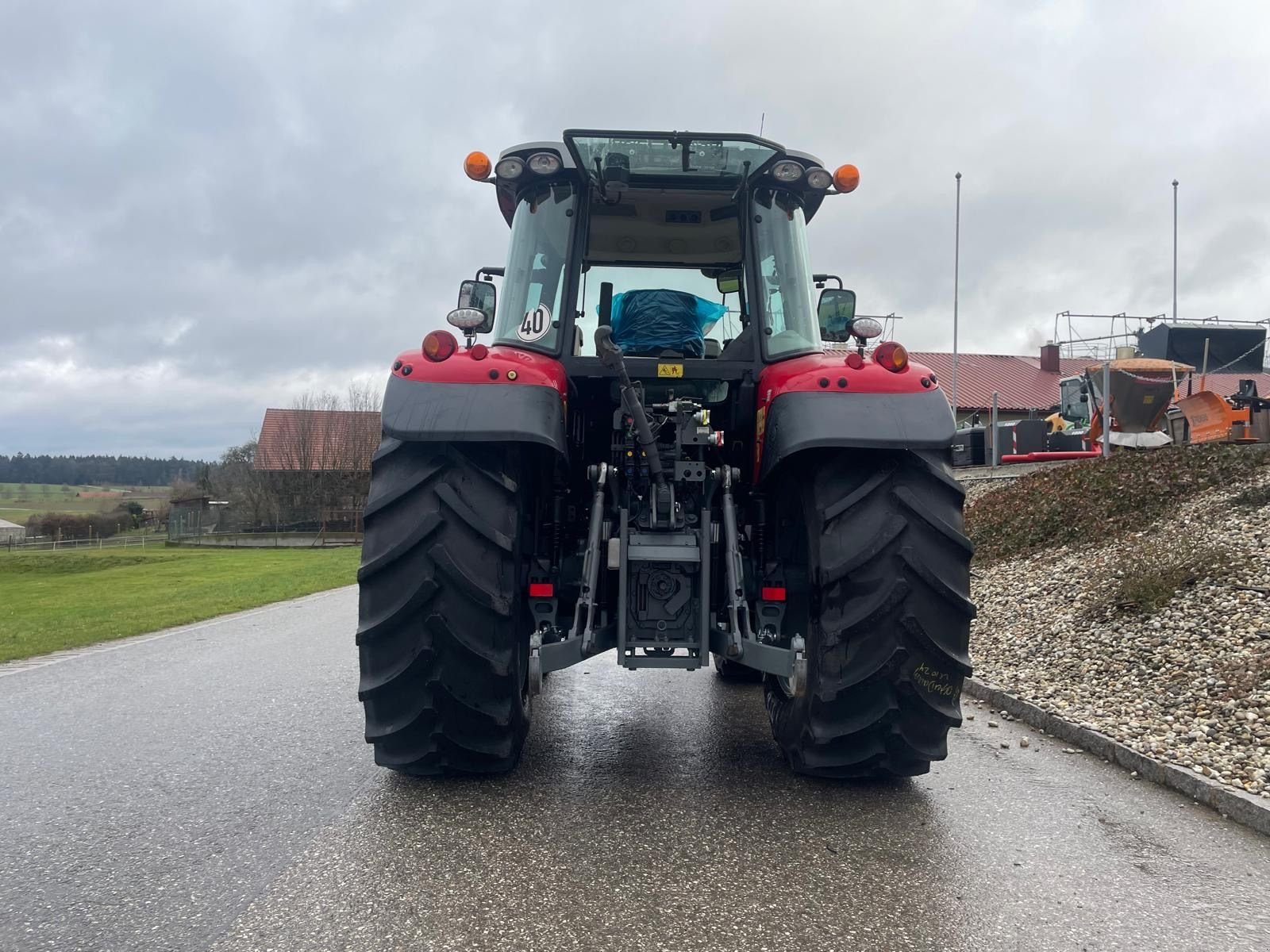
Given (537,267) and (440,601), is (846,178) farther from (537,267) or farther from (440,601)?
(440,601)

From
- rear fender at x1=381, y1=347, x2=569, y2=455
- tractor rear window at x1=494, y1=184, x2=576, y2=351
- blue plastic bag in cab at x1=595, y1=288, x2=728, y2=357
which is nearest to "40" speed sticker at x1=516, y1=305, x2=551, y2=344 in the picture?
tractor rear window at x1=494, y1=184, x2=576, y2=351

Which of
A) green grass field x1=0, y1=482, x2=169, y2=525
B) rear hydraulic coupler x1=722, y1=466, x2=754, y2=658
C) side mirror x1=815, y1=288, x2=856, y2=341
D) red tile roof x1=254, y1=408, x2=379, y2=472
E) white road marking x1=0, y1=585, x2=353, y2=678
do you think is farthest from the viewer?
green grass field x1=0, y1=482, x2=169, y2=525

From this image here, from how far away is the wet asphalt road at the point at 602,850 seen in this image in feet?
8.17

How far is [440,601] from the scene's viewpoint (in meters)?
3.33

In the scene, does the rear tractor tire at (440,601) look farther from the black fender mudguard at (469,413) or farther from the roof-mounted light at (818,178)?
the roof-mounted light at (818,178)

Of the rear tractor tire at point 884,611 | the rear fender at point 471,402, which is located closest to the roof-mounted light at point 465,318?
the rear fender at point 471,402

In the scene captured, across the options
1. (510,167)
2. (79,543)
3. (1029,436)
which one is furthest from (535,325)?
(79,543)

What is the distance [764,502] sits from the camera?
4.00 meters

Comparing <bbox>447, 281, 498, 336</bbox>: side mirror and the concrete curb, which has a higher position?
<bbox>447, 281, 498, 336</bbox>: side mirror

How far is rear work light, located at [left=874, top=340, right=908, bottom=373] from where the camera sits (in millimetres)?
3533

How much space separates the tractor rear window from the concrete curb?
334 centimetres

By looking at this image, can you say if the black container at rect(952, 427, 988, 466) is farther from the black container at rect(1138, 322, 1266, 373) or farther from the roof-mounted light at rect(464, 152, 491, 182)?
the roof-mounted light at rect(464, 152, 491, 182)

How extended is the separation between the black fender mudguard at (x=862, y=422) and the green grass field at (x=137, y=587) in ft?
28.8

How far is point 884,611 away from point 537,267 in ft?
7.44
